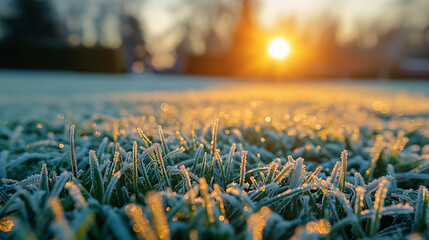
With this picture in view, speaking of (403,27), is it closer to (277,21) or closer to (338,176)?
(277,21)

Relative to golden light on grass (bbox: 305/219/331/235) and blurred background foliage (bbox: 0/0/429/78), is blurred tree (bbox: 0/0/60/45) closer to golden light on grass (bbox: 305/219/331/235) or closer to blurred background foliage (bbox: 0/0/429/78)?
blurred background foliage (bbox: 0/0/429/78)

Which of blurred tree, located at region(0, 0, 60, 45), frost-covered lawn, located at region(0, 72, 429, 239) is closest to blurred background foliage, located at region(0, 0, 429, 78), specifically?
blurred tree, located at region(0, 0, 60, 45)

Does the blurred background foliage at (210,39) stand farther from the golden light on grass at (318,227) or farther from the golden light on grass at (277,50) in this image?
the golden light on grass at (318,227)

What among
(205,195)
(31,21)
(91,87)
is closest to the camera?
(205,195)

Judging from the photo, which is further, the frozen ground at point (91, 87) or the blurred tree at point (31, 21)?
the blurred tree at point (31, 21)

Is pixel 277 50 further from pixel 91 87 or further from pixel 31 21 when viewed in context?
pixel 31 21

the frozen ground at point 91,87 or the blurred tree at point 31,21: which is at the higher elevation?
the blurred tree at point 31,21

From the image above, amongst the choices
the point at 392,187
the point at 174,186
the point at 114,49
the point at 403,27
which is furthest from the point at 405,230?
the point at 403,27

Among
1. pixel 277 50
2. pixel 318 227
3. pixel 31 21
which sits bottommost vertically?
pixel 318 227

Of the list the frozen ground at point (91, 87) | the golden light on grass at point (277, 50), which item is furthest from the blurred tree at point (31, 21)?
the golden light on grass at point (277, 50)

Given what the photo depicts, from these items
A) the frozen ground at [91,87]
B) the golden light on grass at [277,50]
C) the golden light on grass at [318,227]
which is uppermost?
the golden light on grass at [277,50]

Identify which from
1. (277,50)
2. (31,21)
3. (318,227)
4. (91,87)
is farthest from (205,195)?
(31,21)
